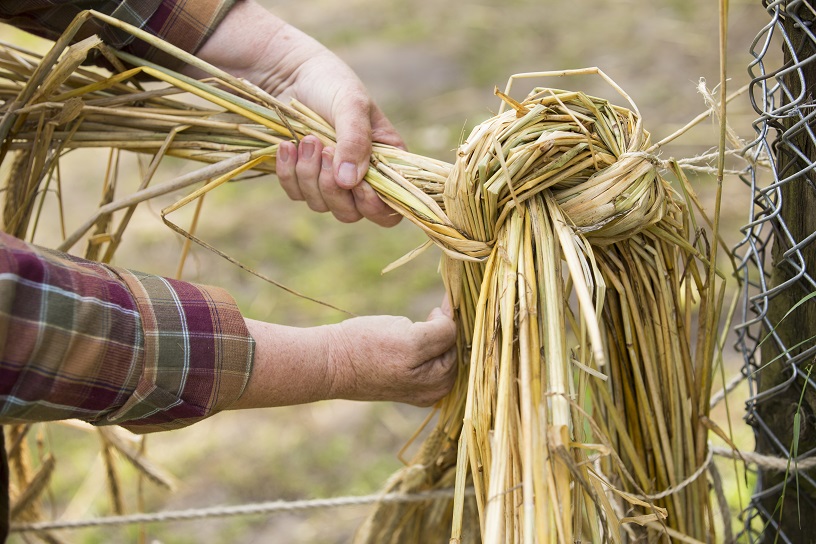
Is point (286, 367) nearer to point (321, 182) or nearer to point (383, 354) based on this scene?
point (383, 354)

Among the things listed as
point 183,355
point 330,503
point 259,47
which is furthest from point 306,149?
point 330,503

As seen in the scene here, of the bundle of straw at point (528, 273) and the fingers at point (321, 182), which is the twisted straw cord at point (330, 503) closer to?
the bundle of straw at point (528, 273)

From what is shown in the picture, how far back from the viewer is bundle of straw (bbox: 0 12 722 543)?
0.77m

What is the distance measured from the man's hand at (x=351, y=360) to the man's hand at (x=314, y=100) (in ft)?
0.65

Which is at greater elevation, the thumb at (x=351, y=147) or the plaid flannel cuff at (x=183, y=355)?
the thumb at (x=351, y=147)

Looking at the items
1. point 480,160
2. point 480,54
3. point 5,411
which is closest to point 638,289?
point 480,160

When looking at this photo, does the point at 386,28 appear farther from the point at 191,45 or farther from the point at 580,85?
the point at 191,45

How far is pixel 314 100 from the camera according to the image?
1.14 meters

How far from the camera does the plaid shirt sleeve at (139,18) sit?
1.11m

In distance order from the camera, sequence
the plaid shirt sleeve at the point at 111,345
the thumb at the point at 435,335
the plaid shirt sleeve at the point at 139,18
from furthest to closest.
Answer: the plaid shirt sleeve at the point at 139,18 < the thumb at the point at 435,335 < the plaid shirt sleeve at the point at 111,345

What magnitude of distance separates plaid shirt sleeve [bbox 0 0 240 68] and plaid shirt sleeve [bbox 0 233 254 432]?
45 centimetres

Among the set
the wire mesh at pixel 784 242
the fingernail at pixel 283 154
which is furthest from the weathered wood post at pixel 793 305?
the fingernail at pixel 283 154

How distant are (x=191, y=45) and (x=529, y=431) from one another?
31.0 inches

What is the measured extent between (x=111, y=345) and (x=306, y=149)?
15.4 inches
